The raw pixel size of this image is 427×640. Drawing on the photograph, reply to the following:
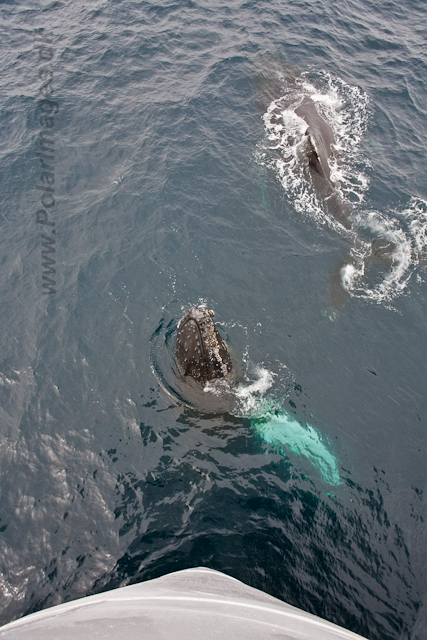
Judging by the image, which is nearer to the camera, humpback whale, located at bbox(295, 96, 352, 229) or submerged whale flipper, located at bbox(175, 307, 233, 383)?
submerged whale flipper, located at bbox(175, 307, 233, 383)

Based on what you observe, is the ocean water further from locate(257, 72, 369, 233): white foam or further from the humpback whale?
the humpback whale

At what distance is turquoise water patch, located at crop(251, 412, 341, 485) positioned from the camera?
75.2 ft

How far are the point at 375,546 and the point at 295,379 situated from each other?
356 inches

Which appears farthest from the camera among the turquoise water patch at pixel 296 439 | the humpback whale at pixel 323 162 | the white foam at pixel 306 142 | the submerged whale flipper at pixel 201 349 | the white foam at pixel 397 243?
the white foam at pixel 306 142

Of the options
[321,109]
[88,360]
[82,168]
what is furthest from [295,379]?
[321,109]

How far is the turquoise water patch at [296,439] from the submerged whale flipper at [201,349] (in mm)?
3488

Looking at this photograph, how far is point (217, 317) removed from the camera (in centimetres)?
2727

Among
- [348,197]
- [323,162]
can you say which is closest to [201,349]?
[348,197]

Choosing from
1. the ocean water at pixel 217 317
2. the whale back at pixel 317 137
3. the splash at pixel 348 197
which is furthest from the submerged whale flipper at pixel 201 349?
the whale back at pixel 317 137

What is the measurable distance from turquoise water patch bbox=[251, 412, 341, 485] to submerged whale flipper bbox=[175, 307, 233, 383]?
349 cm

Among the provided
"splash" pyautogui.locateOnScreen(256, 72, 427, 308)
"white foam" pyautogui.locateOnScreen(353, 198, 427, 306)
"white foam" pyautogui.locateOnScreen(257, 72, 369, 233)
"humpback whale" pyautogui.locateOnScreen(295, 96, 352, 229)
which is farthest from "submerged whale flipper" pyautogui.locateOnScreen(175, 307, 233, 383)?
"humpback whale" pyautogui.locateOnScreen(295, 96, 352, 229)

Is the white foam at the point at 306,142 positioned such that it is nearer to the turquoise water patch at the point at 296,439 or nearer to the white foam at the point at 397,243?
the white foam at the point at 397,243

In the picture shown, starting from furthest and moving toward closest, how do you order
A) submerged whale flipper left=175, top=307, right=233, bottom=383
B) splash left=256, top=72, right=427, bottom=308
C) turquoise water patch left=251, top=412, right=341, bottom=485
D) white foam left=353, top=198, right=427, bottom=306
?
splash left=256, top=72, right=427, bottom=308 < white foam left=353, top=198, right=427, bottom=306 < submerged whale flipper left=175, top=307, right=233, bottom=383 < turquoise water patch left=251, top=412, right=341, bottom=485

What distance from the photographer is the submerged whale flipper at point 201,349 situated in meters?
23.6
